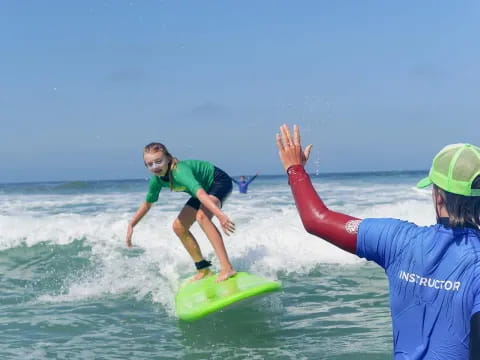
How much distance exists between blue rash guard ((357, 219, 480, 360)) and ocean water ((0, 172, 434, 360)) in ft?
9.05

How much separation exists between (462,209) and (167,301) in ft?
16.8

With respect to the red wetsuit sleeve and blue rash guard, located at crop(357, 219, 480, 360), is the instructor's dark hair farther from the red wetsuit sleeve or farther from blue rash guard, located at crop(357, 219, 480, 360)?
the red wetsuit sleeve

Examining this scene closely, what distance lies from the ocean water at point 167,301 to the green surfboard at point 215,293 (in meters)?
0.18

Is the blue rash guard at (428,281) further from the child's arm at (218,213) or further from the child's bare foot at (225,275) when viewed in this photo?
the child's bare foot at (225,275)

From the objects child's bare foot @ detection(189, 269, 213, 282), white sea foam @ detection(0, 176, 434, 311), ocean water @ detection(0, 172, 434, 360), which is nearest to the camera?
ocean water @ detection(0, 172, 434, 360)

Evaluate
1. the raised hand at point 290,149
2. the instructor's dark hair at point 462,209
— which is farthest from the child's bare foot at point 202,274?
the instructor's dark hair at point 462,209

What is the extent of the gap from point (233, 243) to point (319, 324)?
198 inches

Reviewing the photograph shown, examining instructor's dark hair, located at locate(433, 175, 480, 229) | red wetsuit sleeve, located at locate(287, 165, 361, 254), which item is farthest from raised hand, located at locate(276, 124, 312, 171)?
instructor's dark hair, located at locate(433, 175, 480, 229)

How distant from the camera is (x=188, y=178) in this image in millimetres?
5473

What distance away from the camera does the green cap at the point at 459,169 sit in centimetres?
164

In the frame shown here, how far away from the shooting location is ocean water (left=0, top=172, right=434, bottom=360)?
4793 millimetres

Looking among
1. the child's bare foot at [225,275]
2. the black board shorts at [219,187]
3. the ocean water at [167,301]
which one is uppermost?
the black board shorts at [219,187]

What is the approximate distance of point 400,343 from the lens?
181 centimetres

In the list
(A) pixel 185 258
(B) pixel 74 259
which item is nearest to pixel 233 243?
(A) pixel 185 258
